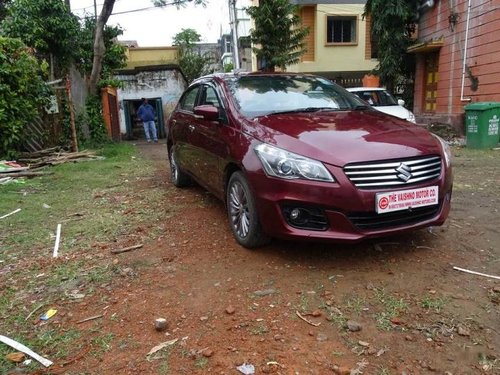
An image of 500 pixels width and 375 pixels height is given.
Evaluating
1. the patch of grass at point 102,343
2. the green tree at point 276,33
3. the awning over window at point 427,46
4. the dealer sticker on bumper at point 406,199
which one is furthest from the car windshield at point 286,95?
the green tree at point 276,33

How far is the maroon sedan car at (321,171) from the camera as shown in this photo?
10.2ft

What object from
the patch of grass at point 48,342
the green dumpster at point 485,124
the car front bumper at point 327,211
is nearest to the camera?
the patch of grass at point 48,342

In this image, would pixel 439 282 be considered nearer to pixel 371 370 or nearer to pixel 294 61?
pixel 371 370

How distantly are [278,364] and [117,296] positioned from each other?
4.48 feet

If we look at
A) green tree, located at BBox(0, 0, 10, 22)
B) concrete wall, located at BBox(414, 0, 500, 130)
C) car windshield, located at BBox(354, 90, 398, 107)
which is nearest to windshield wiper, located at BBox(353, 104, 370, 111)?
car windshield, located at BBox(354, 90, 398, 107)

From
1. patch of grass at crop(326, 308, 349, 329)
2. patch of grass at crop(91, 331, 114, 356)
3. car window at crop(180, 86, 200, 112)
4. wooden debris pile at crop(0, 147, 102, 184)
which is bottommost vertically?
patch of grass at crop(91, 331, 114, 356)

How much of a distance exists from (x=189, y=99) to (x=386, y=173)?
3219mm

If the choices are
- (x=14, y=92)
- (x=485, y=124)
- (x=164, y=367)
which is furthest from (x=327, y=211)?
(x=485, y=124)

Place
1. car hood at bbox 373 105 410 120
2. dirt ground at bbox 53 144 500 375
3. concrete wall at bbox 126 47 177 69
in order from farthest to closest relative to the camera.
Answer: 1. concrete wall at bbox 126 47 177 69
2. car hood at bbox 373 105 410 120
3. dirt ground at bbox 53 144 500 375

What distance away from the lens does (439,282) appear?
3.12 m

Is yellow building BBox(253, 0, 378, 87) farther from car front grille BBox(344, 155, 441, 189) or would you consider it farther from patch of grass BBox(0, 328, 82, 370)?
patch of grass BBox(0, 328, 82, 370)

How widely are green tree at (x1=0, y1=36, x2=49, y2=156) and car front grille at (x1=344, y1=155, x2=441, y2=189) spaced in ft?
25.9

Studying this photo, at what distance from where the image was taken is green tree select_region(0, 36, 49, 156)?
28.7 ft

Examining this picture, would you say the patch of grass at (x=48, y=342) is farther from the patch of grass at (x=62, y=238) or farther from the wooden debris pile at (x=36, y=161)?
the wooden debris pile at (x=36, y=161)
